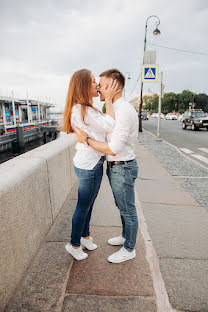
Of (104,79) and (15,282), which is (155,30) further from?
(15,282)

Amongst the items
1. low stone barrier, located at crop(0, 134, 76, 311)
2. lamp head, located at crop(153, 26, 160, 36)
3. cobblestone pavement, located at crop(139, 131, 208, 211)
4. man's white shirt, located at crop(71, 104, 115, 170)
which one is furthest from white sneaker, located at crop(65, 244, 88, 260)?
lamp head, located at crop(153, 26, 160, 36)

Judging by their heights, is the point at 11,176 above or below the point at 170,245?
above

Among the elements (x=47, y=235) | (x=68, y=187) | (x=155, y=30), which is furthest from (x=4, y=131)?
(x=47, y=235)

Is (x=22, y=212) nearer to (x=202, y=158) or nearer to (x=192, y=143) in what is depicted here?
(x=202, y=158)

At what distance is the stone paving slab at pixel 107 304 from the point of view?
1.63 m

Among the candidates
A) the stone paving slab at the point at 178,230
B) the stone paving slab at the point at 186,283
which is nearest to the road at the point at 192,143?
the stone paving slab at the point at 178,230

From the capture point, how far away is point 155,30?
15477mm

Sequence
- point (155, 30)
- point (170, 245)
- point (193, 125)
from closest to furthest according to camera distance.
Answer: point (170, 245), point (155, 30), point (193, 125)

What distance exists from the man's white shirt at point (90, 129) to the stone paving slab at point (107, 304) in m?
1.06

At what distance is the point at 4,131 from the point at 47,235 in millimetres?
15684

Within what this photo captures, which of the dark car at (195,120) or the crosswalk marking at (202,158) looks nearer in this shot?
the crosswalk marking at (202,158)

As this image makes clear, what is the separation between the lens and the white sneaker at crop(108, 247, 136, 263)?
218 cm

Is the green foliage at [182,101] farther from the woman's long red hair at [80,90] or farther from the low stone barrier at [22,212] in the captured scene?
the woman's long red hair at [80,90]

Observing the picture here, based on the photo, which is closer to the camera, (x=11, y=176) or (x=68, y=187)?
(x=11, y=176)
